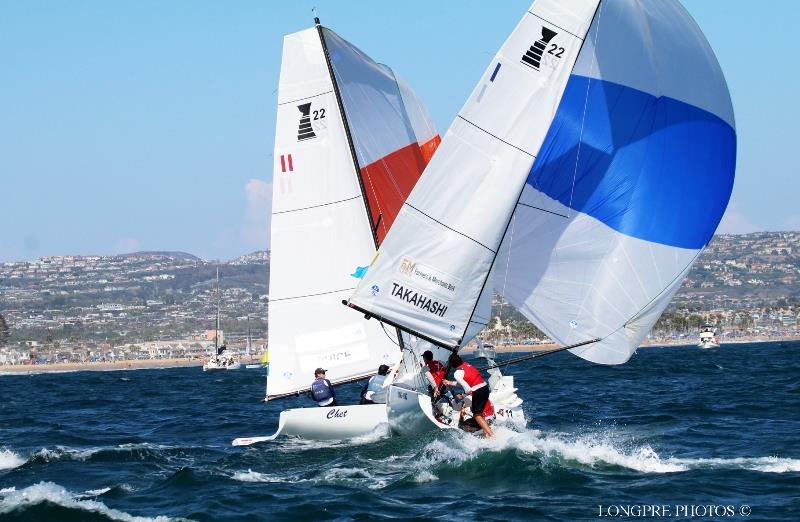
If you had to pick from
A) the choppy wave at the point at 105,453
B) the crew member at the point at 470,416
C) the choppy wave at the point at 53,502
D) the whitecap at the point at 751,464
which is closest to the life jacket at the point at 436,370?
the crew member at the point at 470,416

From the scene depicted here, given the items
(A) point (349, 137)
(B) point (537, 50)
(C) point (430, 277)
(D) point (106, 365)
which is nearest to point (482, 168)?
(C) point (430, 277)

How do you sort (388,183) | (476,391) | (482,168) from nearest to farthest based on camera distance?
(476,391)
(482,168)
(388,183)

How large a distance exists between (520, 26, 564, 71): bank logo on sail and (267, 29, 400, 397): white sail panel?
429cm

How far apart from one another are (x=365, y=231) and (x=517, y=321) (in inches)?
6571

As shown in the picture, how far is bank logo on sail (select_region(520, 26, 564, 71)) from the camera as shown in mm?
16438

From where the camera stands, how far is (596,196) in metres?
17.6

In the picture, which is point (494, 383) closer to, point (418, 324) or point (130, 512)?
point (418, 324)

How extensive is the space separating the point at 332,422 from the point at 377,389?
1.17 metres

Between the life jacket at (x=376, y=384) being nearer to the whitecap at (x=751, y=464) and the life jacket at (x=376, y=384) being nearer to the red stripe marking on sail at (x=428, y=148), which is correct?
the red stripe marking on sail at (x=428, y=148)

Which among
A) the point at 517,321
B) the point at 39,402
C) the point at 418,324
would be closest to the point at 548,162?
the point at 418,324

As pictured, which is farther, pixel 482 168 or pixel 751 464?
pixel 482 168

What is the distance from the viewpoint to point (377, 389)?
18.8 meters

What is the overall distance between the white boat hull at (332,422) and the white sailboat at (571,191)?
2.05 feet

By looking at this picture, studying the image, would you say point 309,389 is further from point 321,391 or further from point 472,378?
point 472,378
